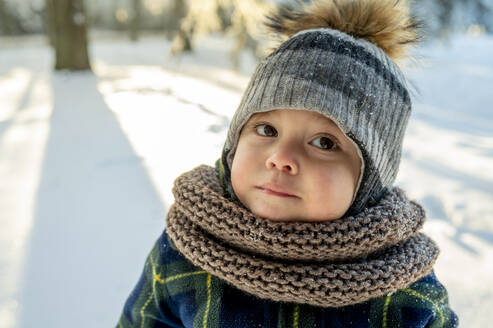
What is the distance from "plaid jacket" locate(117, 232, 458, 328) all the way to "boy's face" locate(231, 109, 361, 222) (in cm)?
22

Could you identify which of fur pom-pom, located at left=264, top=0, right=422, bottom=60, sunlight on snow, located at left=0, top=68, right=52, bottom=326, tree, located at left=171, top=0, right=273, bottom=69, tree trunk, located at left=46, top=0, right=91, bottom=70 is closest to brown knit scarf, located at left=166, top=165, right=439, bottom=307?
fur pom-pom, located at left=264, top=0, right=422, bottom=60

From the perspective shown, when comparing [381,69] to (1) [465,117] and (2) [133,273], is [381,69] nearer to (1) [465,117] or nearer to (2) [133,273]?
(2) [133,273]

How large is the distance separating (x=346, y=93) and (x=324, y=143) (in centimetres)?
12

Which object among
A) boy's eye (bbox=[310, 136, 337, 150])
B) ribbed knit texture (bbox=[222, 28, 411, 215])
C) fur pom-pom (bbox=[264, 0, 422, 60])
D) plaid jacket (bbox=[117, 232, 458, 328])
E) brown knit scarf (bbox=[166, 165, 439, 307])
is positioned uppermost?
fur pom-pom (bbox=[264, 0, 422, 60])

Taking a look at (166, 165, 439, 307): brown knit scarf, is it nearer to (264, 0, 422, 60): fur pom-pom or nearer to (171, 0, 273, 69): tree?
(264, 0, 422, 60): fur pom-pom

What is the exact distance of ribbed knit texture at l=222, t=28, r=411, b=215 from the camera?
0.85 meters

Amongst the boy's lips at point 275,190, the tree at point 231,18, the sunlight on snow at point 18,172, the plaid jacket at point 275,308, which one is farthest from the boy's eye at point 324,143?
the tree at point 231,18

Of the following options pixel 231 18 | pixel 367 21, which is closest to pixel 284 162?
pixel 367 21

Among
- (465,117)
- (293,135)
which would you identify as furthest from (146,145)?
(465,117)

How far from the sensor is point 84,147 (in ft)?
8.59

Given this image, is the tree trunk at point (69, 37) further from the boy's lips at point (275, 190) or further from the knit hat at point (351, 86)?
the boy's lips at point (275, 190)

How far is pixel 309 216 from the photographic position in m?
0.83

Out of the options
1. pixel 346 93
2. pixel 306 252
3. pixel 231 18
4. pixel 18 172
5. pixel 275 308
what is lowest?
pixel 18 172

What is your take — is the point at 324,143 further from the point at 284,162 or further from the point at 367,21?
the point at 367,21
